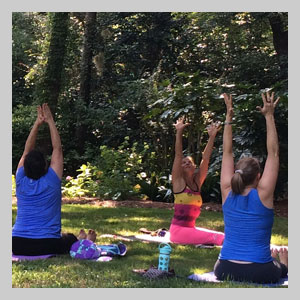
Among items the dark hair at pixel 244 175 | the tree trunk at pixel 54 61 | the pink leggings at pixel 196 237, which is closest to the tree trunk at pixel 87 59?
the tree trunk at pixel 54 61

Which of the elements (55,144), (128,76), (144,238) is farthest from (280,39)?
(55,144)

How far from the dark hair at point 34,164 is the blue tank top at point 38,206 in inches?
1.9

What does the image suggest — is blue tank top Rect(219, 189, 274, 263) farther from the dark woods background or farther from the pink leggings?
the dark woods background

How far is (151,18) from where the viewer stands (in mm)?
15453

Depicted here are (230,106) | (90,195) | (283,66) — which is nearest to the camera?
(230,106)

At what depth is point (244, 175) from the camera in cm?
429

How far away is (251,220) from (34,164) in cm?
224

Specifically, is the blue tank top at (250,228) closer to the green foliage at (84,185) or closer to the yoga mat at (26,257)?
the yoga mat at (26,257)

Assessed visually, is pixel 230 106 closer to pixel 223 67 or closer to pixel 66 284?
pixel 66 284

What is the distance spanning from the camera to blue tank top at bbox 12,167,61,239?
5.30 metres

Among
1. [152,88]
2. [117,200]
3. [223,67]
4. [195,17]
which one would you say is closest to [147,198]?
[117,200]

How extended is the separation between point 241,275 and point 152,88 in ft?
31.4

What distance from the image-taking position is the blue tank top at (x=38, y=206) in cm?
530

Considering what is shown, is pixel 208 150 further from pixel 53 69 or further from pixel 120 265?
pixel 53 69
